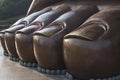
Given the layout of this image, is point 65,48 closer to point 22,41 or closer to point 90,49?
point 90,49

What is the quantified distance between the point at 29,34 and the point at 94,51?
2258mm

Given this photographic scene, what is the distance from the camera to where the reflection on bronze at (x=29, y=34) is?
7.80m

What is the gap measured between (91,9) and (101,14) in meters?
0.75

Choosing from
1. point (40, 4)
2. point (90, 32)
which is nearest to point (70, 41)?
point (90, 32)

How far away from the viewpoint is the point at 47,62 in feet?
23.2

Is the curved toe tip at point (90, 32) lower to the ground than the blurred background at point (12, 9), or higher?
higher

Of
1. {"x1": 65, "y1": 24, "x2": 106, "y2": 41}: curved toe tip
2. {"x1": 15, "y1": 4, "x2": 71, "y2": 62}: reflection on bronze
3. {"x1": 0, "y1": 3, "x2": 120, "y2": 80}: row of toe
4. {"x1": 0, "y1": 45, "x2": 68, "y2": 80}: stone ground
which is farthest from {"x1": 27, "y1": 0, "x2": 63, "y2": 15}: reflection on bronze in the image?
{"x1": 65, "y1": 24, "x2": 106, "y2": 41}: curved toe tip

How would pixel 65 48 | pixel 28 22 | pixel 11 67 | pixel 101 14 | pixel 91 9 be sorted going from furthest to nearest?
pixel 28 22
pixel 11 67
pixel 91 9
pixel 101 14
pixel 65 48

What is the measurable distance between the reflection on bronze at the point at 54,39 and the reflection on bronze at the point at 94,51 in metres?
0.56

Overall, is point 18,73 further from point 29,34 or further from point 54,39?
point 54,39

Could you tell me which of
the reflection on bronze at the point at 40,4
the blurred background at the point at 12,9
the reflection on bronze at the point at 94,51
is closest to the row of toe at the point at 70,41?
the reflection on bronze at the point at 94,51

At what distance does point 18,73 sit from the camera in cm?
757

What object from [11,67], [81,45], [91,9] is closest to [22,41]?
[11,67]

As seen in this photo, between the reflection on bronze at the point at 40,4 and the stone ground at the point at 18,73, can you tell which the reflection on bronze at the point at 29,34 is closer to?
the stone ground at the point at 18,73
